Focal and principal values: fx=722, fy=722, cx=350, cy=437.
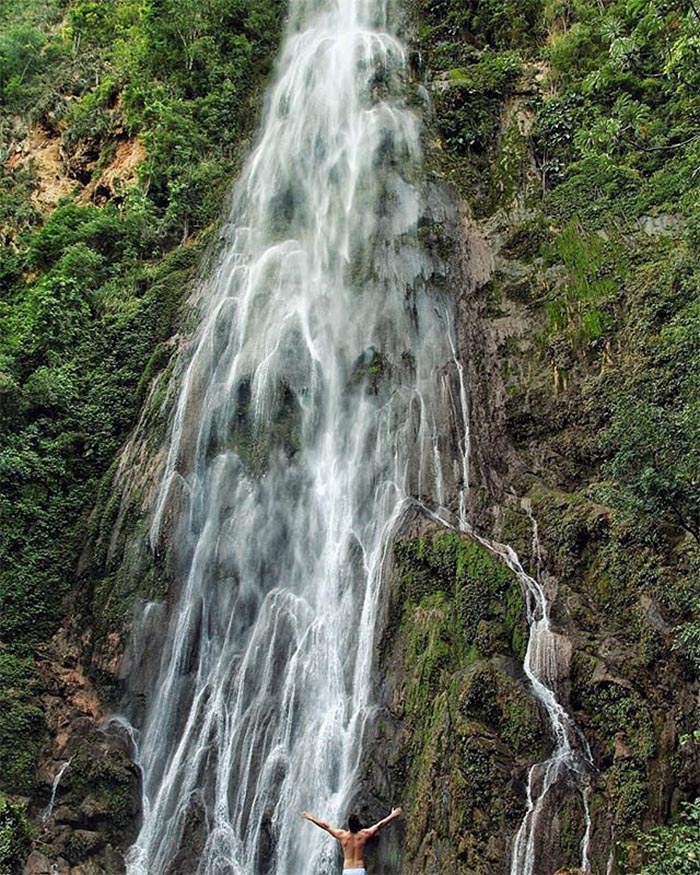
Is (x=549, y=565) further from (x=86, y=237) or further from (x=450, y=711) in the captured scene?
(x=86, y=237)

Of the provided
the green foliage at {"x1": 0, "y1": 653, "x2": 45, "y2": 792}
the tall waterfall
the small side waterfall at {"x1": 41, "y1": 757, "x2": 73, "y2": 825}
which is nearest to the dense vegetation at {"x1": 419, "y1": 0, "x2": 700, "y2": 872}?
the tall waterfall

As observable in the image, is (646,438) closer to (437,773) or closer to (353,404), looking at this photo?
(437,773)

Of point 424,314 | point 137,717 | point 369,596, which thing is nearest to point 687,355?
point 424,314

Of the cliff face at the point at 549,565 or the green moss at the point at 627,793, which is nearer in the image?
the green moss at the point at 627,793

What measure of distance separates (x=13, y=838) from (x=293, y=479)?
7431 mm

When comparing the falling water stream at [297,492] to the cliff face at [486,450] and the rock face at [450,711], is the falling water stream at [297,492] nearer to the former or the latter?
the rock face at [450,711]

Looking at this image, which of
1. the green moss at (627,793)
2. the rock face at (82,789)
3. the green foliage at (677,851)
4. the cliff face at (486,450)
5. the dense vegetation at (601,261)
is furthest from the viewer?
the rock face at (82,789)

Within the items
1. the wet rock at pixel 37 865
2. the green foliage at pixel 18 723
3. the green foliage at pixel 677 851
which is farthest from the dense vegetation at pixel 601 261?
the green foliage at pixel 18 723

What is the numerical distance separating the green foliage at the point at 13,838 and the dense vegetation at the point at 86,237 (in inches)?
83.9

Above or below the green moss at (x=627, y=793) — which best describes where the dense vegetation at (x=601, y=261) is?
above

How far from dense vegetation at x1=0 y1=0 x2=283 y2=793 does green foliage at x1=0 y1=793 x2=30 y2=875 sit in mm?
2131

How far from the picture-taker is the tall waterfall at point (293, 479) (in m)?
11.4

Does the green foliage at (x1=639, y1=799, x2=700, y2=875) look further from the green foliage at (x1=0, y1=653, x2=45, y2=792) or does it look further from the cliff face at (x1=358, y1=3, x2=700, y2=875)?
the green foliage at (x1=0, y1=653, x2=45, y2=792)

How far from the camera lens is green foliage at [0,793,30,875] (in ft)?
32.2
